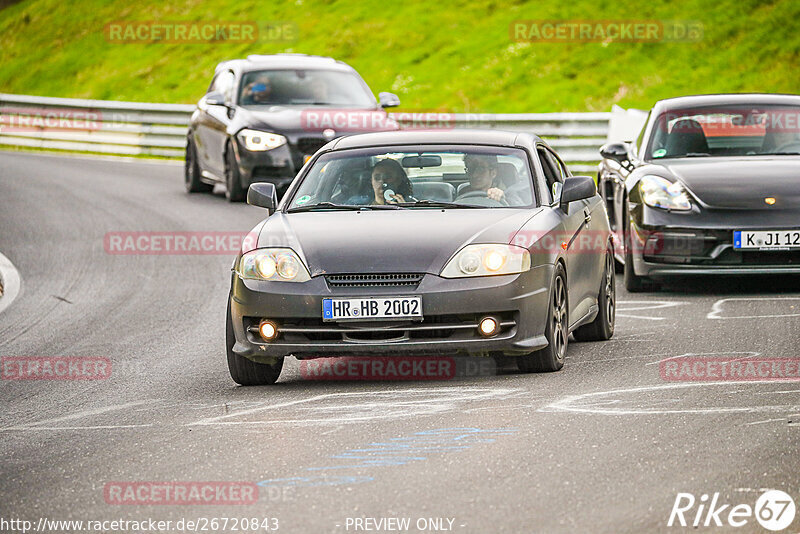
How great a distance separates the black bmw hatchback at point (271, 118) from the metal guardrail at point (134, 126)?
3696 millimetres

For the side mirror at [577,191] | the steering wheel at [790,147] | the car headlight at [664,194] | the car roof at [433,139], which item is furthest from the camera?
the steering wheel at [790,147]

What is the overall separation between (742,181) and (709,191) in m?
0.29

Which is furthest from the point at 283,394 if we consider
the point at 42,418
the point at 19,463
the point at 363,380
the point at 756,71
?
the point at 756,71

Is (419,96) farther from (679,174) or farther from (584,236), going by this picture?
(584,236)

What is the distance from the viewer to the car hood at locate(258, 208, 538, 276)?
8.18m

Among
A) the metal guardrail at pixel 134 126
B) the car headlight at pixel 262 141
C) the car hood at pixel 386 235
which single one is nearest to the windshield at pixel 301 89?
the car headlight at pixel 262 141

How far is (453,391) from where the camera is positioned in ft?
26.6

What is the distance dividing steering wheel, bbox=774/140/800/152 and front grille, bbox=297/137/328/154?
6701 mm

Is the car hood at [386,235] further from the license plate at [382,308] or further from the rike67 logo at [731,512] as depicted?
the rike67 logo at [731,512]

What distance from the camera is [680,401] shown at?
7.63 metres

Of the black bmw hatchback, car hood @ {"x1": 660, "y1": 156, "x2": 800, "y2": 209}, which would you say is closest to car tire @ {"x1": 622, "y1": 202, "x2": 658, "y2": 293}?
car hood @ {"x1": 660, "y1": 156, "x2": 800, "y2": 209}

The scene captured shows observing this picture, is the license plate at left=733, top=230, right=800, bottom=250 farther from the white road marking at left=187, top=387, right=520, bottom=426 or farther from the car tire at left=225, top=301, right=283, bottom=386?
the car tire at left=225, top=301, right=283, bottom=386

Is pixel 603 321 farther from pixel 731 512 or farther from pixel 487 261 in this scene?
pixel 731 512

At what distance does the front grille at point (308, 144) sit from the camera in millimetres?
18344
